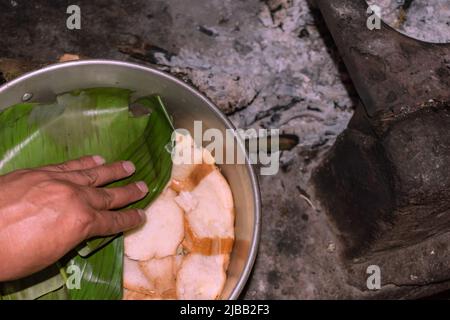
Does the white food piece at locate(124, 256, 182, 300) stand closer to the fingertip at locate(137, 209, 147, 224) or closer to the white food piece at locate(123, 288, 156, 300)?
the white food piece at locate(123, 288, 156, 300)

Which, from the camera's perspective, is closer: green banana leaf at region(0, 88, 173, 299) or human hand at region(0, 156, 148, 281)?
human hand at region(0, 156, 148, 281)

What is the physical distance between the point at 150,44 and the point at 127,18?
121 millimetres

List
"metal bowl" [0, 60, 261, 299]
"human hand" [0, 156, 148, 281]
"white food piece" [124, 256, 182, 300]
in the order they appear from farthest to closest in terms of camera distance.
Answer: "white food piece" [124, 256, 182, 300] < "metal bowl" [0, 60, 261, 299] < "human hand" [0, 156, 148, 281]

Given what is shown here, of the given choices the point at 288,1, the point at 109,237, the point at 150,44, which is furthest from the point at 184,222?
the point at 288,1

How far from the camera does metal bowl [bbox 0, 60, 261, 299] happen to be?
5.16 ft

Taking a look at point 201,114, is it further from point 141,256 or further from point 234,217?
point 141,256

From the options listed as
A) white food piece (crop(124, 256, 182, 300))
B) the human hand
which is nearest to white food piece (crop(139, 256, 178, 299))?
white food piece (crop(124, 256, 182, 300))

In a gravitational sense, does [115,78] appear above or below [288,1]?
below

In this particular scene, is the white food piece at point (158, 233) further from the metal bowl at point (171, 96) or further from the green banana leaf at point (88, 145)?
the metal bowl at point (171, 96)

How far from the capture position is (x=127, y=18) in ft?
6.66

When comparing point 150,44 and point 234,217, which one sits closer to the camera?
point 234,217

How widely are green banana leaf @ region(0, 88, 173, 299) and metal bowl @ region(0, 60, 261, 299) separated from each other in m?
0.03

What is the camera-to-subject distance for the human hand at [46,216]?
4.44 feet

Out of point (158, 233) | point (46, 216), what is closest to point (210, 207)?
point (158, 233)
